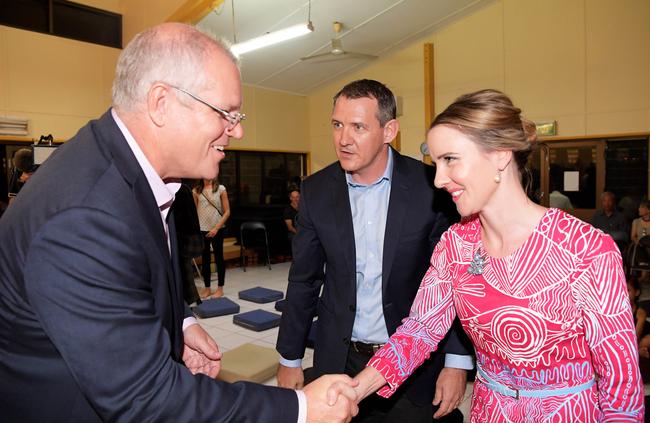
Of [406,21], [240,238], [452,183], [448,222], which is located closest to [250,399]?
[452,183]

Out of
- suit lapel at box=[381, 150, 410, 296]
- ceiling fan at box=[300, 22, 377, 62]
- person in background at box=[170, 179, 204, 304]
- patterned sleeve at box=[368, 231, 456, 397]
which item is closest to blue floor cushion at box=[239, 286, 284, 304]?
person in background at box=[170, 179, 204, 304]

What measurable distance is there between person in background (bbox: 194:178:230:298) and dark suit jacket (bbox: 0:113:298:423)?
5.59 meters

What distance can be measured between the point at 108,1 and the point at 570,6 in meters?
8.33

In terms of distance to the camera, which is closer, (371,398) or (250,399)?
(250,399)

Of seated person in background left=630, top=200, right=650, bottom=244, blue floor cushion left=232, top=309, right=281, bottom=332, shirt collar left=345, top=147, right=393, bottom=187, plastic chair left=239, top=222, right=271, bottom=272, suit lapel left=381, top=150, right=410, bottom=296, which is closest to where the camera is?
suit lapel left=381, top=150, right=410, bottom=296

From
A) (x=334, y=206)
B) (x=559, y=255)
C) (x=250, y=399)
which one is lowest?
(x=250, y=399)

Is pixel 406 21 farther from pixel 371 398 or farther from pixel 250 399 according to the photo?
pixel 250 399

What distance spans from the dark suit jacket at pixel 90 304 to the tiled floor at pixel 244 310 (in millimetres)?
2655

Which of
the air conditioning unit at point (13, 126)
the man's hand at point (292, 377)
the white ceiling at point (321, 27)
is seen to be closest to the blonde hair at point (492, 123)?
the man's hand at point (292, 377)

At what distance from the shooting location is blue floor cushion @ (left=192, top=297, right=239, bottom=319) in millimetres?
5676

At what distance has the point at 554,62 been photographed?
845cm

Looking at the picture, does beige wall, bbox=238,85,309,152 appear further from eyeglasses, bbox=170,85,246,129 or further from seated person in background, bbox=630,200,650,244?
eyeglasses, bbox=170,85,246,129

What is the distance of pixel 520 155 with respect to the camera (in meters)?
1.42

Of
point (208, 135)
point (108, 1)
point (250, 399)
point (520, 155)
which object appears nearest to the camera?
point (250, 399)
